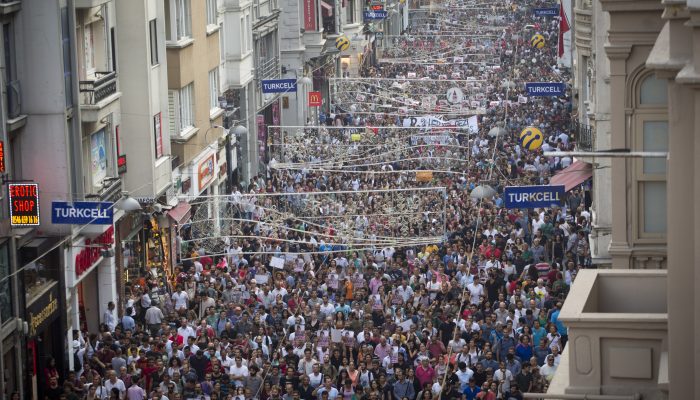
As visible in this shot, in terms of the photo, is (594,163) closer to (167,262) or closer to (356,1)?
(167,262)

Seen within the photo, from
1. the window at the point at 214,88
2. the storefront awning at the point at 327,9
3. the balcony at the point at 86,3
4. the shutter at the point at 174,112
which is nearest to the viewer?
the balcony at the point at 86,3

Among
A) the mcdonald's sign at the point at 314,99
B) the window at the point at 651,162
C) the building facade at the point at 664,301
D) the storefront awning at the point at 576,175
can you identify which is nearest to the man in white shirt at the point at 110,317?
the storefront awning at the point at 576,175

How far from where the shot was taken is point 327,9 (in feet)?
239

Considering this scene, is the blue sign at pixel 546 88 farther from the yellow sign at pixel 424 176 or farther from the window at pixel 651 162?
the window at pixel 651 162

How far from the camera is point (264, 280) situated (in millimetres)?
35406

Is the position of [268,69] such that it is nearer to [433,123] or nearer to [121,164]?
[433,123]

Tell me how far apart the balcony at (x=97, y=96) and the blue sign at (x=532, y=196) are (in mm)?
A: 9295

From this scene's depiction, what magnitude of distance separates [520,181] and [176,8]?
40.3 ft

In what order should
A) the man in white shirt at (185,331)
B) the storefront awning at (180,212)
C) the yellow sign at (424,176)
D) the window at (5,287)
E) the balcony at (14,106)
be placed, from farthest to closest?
the yellow sign at (424,176) → the storefront awning at (180,212) → the balcony at (14,106) → the man in white shirt at (185,331) → the window at (5,287)

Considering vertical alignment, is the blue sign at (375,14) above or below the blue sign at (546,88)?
above

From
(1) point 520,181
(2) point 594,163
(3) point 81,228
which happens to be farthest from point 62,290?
(1) point 520,181

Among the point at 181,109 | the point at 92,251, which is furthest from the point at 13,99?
the point at 181,109

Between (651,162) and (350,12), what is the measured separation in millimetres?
60594

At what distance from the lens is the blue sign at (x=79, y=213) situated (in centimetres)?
3006
